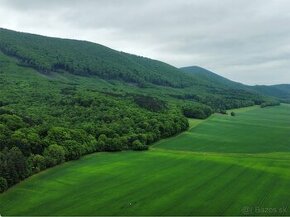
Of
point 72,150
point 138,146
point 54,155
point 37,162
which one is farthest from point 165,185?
point 138,146

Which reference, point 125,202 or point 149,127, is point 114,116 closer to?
point 149,127

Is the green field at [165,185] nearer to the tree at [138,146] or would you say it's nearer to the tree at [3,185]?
the tree at [3,185]

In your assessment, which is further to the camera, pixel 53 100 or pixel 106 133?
pixel 53 100

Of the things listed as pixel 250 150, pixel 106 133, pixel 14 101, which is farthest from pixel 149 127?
pixel 14 101

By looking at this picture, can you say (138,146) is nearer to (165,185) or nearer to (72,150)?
(72,150)

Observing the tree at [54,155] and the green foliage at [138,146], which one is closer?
the tree at [54,155]

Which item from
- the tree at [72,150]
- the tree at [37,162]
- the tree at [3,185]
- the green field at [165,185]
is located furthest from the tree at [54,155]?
the tree at [3,185]

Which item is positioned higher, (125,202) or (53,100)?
(53,100)
